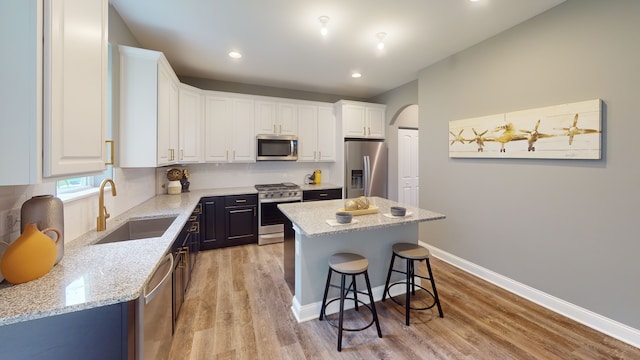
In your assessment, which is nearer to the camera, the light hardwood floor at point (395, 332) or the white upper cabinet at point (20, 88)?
the white upper cabinet at point (20, 88)

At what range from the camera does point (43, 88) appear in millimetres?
957

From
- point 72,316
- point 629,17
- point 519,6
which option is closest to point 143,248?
point 72,316

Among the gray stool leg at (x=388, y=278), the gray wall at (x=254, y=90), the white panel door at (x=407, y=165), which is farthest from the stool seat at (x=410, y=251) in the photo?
the gray wall at (x=254, y=90)

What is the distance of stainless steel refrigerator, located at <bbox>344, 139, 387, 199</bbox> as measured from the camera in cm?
461

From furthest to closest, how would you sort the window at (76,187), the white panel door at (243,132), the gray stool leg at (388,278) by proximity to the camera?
the white panel door at (243,132) → the gray stool leg at (388,278) → the window at (76,187)

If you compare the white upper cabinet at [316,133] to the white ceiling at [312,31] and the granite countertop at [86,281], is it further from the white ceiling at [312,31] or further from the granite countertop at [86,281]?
the granite countertop at [86,281]

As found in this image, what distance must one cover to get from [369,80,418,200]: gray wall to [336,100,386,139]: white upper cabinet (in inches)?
5.7

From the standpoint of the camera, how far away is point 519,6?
222 cm

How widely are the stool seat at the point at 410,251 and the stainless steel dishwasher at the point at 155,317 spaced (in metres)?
1.77

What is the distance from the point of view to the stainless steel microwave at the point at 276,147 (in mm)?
4270

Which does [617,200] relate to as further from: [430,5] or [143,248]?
[143,248]

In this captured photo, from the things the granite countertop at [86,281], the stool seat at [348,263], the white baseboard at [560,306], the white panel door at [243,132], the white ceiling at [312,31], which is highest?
the white ceiling at [312,31]

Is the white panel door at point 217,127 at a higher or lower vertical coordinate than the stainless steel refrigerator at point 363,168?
higher

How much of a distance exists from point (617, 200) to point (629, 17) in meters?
1.39
